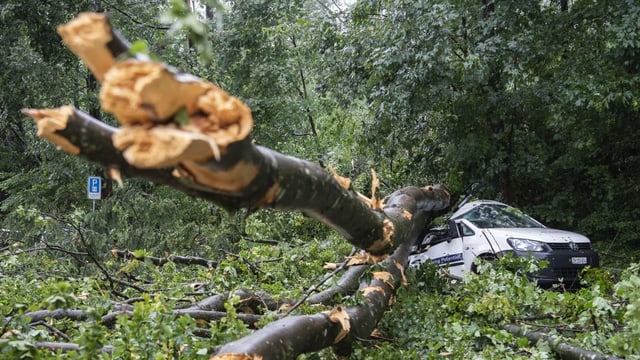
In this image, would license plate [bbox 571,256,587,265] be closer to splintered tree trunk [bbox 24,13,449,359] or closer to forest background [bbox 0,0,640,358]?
forest background [bbox 0,0,640,358]

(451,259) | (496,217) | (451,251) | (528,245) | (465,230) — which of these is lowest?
(451,259)

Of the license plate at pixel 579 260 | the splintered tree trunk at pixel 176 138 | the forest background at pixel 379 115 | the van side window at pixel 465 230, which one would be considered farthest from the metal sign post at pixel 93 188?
the splintered tree trunk at pixel 176 138

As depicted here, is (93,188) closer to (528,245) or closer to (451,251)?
(451,251)

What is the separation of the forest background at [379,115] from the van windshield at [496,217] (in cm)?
160

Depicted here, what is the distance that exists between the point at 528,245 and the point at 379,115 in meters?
3.77

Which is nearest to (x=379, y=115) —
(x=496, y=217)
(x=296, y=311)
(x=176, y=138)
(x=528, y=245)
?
(x=496, y=217)

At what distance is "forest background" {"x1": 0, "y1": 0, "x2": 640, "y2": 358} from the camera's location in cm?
866

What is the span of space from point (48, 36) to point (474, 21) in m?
7.85

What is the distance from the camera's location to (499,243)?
7949mm

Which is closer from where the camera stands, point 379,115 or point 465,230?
point 465,230

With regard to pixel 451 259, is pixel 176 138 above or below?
above

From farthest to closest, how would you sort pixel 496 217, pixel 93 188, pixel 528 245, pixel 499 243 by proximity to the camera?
pixel 93 188
pixel 496 217
pixel 499 243
pixel 528 245

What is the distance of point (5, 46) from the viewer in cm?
1100

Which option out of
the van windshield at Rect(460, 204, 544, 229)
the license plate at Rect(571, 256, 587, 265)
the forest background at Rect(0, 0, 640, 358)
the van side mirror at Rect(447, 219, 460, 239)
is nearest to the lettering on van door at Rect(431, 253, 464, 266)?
the van side mirror at Rect(447, 219, 460, 239)
